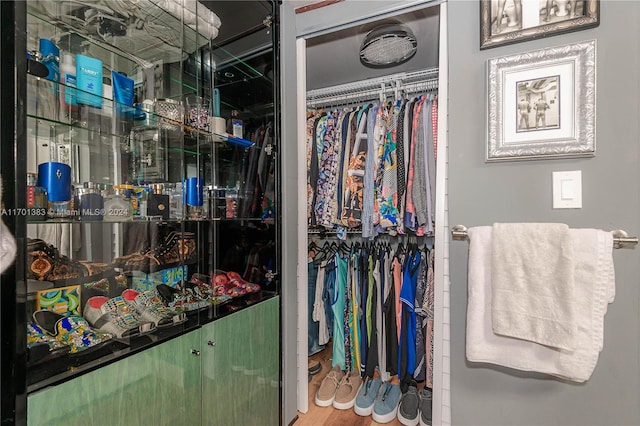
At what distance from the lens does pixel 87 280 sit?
1.08 m

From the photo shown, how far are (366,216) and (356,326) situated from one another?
736mm

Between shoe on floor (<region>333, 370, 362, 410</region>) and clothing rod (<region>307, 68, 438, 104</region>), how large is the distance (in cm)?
189

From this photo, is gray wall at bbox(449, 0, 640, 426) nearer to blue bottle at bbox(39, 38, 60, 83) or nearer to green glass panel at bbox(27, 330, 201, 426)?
green glass panel at bbox(27, 330, 201, 426)

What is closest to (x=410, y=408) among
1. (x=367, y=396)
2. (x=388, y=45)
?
(x=367, y=396)

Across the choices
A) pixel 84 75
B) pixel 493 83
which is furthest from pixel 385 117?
pixel 84 75

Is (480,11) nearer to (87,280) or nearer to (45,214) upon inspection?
(45,214)

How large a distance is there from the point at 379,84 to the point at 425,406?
1995mm

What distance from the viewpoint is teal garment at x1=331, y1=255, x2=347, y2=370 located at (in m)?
2.02

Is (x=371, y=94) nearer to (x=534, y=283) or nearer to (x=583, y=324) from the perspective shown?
(x=534, y=283)

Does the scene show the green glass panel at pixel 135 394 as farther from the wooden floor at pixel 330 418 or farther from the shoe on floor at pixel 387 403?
the shoe on floor at pixel 387 403

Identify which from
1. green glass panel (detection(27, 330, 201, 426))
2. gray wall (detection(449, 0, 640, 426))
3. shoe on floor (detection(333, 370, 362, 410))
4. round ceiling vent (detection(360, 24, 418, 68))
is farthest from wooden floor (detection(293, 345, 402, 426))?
round ceiling vent (detection(360, 24, 418, 68))

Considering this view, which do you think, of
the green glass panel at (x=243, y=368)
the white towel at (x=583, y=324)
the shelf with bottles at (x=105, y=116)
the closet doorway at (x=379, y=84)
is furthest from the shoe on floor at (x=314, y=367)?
the shelf with bottles at (x=105, y=116)

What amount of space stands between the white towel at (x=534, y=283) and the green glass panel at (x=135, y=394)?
3.85 feet

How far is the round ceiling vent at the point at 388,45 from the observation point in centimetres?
168
